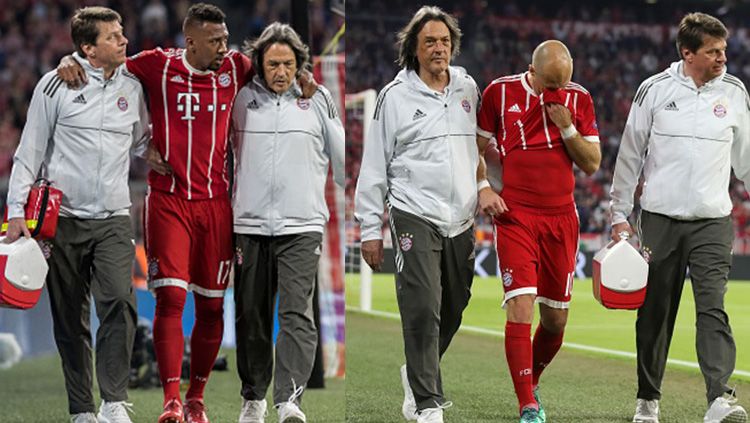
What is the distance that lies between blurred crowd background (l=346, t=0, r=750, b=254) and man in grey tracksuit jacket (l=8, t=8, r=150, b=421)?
2008 centimetres

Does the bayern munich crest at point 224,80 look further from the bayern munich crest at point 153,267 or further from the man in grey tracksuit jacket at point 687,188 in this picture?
the man in grey tracksuit jacket at point 687,188

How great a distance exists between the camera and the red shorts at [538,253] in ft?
16.8

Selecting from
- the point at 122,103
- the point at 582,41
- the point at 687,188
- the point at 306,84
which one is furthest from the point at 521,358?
the point at 582,41

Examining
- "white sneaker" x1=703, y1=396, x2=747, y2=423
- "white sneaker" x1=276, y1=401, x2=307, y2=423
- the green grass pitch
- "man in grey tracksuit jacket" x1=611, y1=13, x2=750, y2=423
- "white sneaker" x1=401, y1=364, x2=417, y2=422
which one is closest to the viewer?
"white sneaker" x1=276, y1=401, x2=307, y2=423

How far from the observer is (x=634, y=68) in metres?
27.5

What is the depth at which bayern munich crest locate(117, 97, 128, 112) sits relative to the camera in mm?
5289

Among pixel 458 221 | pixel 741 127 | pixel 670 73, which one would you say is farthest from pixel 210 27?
pixel 741 127

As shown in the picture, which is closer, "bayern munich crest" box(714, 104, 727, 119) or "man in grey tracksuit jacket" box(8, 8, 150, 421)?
"man in grey tracksuit jacket" box(8, 8, 150, 421)

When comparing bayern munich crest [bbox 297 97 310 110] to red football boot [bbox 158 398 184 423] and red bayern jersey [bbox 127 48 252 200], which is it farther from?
red football boot [bbox 158 398 184 423]

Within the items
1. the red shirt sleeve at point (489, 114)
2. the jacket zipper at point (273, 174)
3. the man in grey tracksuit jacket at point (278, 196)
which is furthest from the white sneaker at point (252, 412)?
the red shirt sleeve at point (489, 114)

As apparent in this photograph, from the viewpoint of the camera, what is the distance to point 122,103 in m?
5.29

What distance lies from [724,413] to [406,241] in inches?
63.4

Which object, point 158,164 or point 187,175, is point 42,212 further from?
point 187,175

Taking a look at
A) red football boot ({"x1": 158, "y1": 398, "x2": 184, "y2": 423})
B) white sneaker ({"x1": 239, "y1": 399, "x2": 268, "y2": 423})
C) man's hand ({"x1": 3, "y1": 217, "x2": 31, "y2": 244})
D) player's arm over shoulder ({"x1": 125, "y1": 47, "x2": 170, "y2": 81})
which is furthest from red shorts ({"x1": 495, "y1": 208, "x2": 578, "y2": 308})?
man's hand ({"x1": 3, "y1": 217, "x2": 31, "y2": 244})
